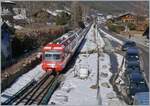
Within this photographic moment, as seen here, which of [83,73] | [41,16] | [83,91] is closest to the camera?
[83,91]

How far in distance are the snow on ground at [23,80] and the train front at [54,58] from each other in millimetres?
1068

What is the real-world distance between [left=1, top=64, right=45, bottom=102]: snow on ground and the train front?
1.07 meters

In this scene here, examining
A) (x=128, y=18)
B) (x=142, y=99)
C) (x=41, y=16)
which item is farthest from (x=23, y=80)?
(x=128, y=18)

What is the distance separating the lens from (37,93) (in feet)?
82.6

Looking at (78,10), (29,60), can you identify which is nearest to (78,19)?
(78,10)

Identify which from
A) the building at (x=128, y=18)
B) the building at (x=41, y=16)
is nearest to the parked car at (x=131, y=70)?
the building at (x=41, y=16)

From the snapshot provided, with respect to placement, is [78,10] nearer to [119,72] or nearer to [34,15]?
[34,15]

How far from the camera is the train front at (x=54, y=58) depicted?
3250cm

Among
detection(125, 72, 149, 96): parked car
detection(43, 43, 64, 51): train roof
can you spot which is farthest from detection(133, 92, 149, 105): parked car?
detection(43, 43, 64, 51): train roof

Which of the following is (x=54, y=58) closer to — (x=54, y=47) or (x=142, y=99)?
(x=54, y=47)

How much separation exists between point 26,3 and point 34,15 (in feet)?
70.1

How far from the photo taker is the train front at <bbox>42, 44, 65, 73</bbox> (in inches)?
1280

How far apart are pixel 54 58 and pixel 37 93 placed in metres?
7.81

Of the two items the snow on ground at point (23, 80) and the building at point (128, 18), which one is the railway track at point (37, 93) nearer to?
the snow on ground at point (23, 80)
